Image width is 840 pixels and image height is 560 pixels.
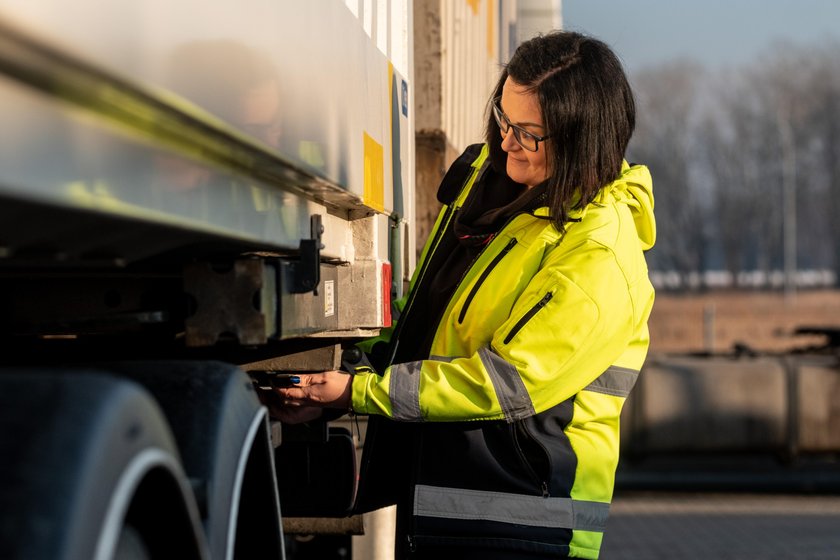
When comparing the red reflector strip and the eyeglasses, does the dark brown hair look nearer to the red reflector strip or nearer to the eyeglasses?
the eyeglasses

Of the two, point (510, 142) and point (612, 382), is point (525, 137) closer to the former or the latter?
point (510, 142)

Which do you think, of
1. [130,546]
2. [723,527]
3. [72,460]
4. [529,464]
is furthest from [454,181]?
[723,527]

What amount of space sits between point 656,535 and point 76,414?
9392 millimetres

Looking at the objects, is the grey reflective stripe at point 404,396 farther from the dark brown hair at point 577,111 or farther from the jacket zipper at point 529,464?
the dark brown hair at point 577,111

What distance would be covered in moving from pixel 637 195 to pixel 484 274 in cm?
40

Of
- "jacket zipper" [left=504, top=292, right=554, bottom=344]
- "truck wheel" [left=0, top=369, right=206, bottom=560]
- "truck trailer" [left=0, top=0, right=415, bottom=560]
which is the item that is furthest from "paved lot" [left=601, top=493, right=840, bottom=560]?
"truck wheel" [left=0, top=369, right=206, bottom=560]

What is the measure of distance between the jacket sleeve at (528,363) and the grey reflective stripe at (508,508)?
0.17 m

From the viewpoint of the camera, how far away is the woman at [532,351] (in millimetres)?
2668

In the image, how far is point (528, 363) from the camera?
2645 mm

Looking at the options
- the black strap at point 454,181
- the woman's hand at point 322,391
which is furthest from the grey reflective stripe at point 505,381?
the black strap at point 454,181

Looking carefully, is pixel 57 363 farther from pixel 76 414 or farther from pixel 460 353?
pixel 76 414

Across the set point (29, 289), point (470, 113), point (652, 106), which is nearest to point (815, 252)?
point (652, 106)

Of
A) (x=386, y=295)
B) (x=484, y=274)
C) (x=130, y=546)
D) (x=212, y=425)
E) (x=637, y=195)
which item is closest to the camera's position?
(x=130, y=546)

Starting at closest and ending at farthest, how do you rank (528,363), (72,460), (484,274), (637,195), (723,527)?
(72,460), (528,363), (484,274), (637,195), (723,527)
